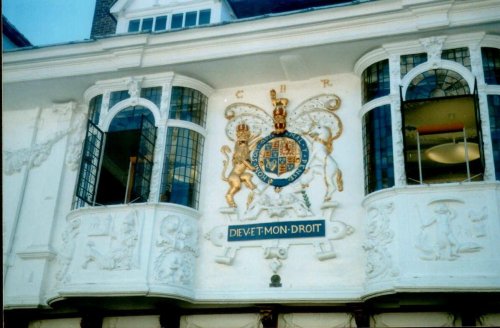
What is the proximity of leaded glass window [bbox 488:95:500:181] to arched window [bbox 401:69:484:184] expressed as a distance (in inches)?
10.4

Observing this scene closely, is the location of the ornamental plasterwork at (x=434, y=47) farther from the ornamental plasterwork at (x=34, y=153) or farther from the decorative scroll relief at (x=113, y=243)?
the ornamental plasterwork at (x=34, y=153)

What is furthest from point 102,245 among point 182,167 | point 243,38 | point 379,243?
point 379,243

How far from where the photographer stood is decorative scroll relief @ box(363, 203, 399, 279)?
30.8 feet

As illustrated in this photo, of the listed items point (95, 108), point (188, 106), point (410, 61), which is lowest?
point (188, 106)

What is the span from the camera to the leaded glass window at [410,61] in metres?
10.8

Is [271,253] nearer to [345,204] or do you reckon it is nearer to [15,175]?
[345,204]

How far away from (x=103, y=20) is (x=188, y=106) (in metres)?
4.62

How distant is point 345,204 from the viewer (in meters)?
10.7

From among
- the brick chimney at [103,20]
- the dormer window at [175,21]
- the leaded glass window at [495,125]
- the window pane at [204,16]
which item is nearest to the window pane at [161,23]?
the dormer window at [175,21]

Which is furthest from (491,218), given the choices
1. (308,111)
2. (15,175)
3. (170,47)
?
(15,175)

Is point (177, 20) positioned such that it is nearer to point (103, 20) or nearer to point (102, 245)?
point (103, 20)

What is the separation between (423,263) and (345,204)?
2048 millimetres

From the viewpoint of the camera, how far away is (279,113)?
11758 mm

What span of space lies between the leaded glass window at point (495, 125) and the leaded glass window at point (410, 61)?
145 centimetres
